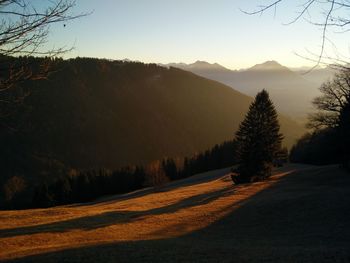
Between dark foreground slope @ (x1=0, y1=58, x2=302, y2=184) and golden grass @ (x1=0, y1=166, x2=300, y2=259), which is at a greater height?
dark foreground slope @ (x1=0, y1=58, x2=302, y2=184)

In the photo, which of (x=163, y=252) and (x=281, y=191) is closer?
(x=163, y=252)

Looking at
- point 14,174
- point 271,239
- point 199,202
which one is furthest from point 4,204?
point 271,239

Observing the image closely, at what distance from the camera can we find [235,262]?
11.6m

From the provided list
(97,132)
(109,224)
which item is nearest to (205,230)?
(109,224)

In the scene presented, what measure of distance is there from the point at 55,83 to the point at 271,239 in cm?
17926

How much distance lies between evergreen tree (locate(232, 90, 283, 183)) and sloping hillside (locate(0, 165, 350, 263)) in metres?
8.14

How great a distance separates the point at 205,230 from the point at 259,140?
72.9ft

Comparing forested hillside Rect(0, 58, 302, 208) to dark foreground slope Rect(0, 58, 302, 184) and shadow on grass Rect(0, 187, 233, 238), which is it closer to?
dark foreground slope Rect(0, 58, 302, 184)

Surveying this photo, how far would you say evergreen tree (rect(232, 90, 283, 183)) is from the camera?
143 ft

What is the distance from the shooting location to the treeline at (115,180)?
72.1m

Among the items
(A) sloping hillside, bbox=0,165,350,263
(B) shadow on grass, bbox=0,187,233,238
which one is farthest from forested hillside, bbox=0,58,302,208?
(A) sloping hillside, bbox=0,165,350,263

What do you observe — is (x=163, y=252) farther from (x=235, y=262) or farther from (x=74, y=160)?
(x=74, y=160)

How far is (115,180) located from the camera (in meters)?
81.0

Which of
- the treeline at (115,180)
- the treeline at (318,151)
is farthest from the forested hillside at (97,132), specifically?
the treeline at (318,151)
